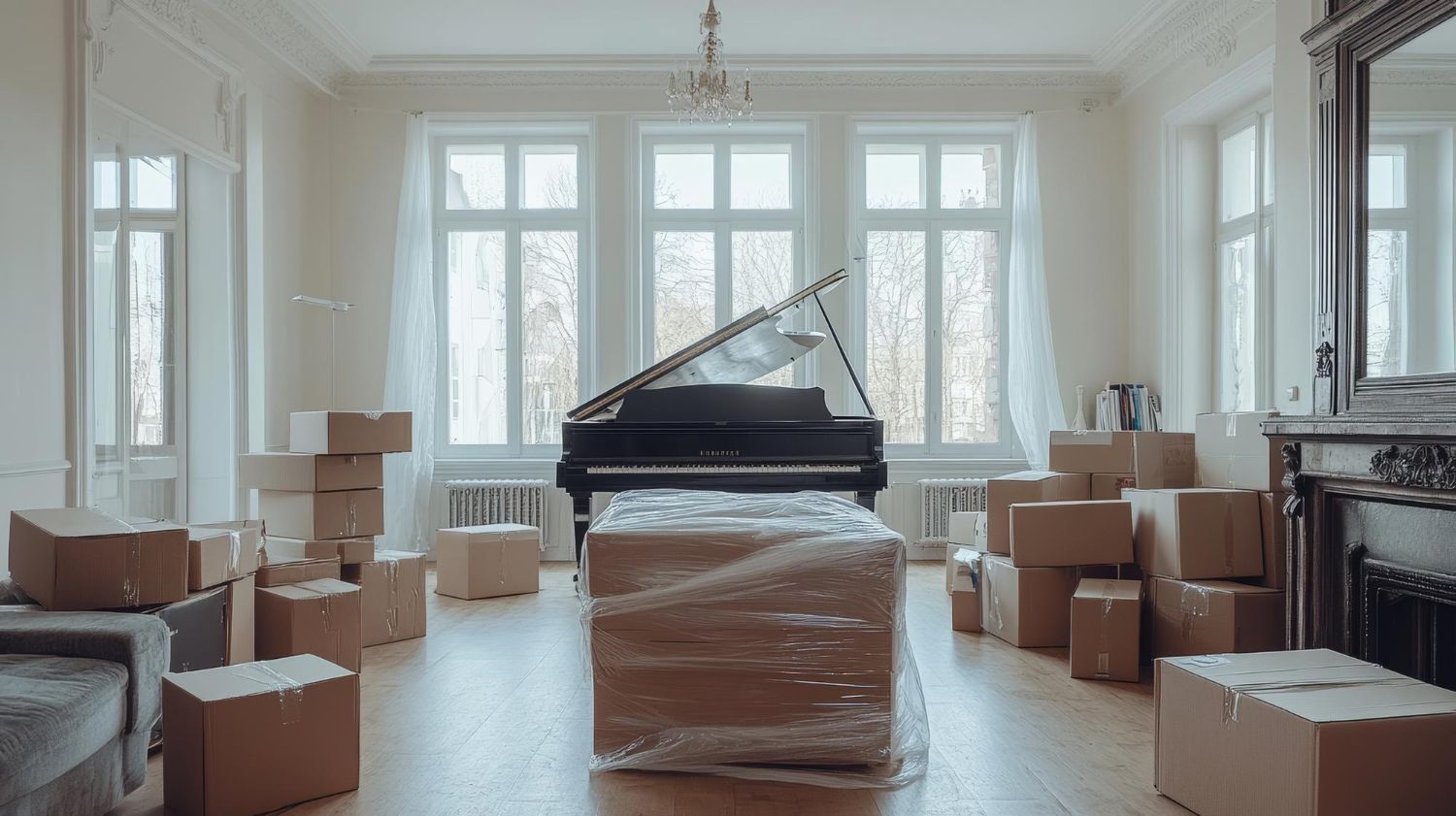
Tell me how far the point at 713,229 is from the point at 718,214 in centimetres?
11

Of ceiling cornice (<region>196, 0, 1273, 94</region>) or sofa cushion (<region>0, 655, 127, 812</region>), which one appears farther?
ceiling cornice (<region>196, 0, 1273, 94</region>)

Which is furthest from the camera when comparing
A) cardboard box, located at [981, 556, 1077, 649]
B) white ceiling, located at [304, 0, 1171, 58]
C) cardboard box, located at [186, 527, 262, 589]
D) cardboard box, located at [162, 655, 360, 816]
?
white ceiling, located at [304, 0, 1171, 58]

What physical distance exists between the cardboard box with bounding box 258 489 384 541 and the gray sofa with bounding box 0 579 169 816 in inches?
62.7

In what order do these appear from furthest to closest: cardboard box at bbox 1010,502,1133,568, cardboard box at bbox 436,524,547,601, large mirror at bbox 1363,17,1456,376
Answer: cardboard box at bbox 436,524,547,601, cardboard box at bbox 1010,502,1133,568, large mirror at bbox 1363,17,1456,376

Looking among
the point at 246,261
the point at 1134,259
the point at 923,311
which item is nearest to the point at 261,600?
the point at 246,261

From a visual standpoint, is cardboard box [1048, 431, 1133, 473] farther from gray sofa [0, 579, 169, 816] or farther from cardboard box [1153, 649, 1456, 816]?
gray sofa [0, 579, 169, 816]

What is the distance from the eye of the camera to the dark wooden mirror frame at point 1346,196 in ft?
9.30

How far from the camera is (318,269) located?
6.68 m

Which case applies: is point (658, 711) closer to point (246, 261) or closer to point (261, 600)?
point (261, 600)

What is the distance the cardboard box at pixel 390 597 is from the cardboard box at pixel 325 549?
5 centimetres

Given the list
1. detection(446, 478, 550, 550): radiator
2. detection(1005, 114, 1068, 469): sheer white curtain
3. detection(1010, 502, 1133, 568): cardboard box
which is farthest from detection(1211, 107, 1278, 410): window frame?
detection(446, 478, 550, 550): radiator

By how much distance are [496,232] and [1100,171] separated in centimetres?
430

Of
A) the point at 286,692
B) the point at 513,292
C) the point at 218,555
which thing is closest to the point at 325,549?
the point at 218,555

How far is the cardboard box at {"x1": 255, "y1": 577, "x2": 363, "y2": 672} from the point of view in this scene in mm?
3533
